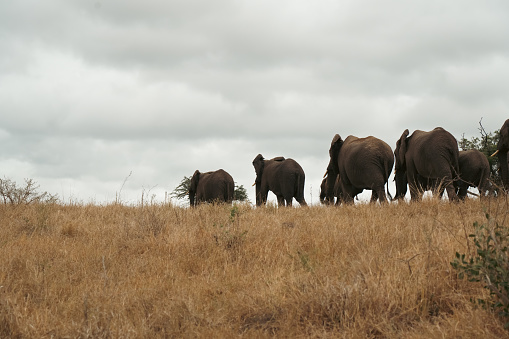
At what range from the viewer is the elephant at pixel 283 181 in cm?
2027

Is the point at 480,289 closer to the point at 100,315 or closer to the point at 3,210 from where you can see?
the point at 100,315

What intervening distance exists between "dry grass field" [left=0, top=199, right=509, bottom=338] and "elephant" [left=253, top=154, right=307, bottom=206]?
1103 centimetres

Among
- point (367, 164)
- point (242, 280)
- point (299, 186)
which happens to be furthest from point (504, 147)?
point (242, 280)

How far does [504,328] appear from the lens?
4.02 metres

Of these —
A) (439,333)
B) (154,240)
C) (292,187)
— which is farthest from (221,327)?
(292,187)

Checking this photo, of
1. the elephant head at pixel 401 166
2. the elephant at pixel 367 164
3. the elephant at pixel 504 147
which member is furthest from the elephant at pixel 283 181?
the elephant at pixel 504 147

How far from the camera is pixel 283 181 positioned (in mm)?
20422

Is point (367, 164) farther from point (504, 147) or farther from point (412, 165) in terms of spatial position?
point (504, 147)

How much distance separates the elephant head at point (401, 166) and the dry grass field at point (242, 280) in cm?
549

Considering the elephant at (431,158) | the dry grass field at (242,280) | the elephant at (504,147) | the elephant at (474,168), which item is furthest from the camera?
the elephant at (474,168)

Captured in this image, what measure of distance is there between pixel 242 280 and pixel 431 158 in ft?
26.6

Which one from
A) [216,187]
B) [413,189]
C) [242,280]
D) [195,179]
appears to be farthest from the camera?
[195,179]

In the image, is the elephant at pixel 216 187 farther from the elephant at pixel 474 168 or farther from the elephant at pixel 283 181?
the elephant at pixel 474 168

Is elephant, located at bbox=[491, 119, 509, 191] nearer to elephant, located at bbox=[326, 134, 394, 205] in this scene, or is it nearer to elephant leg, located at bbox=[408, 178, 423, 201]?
elephant leg, located at bbox=[408, 178, 423, 201]
